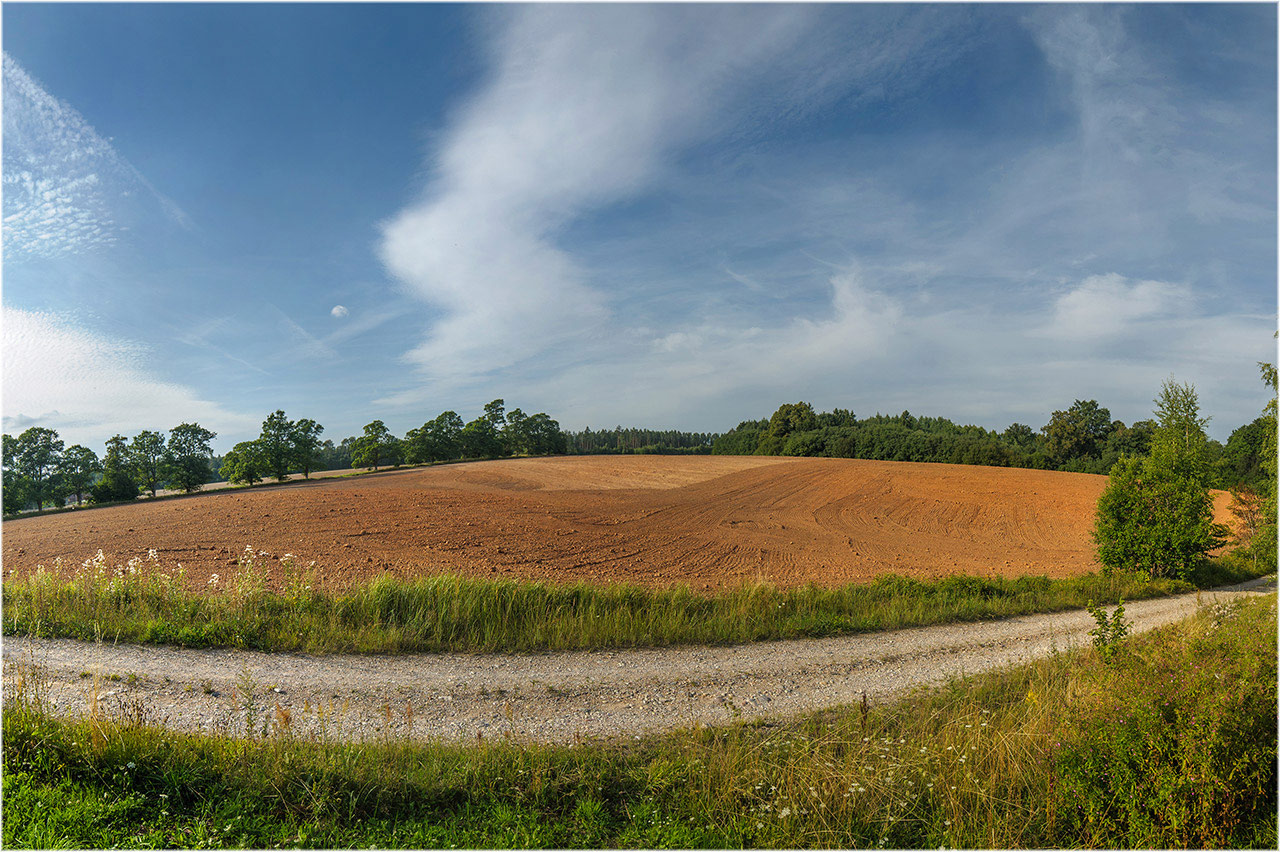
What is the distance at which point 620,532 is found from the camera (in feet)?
81.4

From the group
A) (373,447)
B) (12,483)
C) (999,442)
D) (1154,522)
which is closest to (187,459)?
(12,483)

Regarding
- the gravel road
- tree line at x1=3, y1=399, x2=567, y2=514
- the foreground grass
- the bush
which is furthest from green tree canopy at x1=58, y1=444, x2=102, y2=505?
the bush

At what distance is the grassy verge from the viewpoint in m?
10.1

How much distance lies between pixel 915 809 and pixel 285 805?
215 inches

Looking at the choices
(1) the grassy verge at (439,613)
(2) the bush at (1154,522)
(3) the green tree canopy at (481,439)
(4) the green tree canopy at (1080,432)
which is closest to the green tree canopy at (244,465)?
(3) the green tree canopy at (481,439)

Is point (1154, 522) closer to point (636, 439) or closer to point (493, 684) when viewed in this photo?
point (493, 684)

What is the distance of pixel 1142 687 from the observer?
5.27m

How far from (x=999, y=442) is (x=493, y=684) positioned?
7294cm

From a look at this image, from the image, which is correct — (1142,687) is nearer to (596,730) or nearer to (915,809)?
(915,809)

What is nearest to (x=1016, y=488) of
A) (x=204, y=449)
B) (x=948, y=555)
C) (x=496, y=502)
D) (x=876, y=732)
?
(x=948, y=555)

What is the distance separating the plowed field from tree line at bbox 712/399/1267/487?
2011 centimetres

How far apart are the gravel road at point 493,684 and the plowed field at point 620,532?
5.48 m

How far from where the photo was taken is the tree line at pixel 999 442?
59719 mm

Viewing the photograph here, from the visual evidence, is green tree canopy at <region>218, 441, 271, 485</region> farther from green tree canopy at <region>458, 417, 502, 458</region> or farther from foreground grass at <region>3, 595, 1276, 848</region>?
foreground grass at <region>3, 595, 1276, 848</region>
